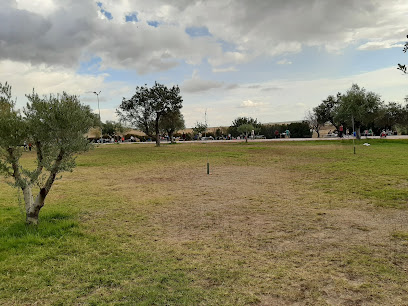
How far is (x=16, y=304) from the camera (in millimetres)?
4105

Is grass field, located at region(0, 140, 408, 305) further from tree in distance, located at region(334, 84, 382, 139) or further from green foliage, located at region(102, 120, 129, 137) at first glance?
green foliage, located at region(102, 120, 129, 137)

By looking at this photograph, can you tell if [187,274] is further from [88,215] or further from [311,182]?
[311,182]

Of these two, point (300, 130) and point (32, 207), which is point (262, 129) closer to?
point (300, 130)

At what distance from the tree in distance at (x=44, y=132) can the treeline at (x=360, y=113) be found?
23769 mm

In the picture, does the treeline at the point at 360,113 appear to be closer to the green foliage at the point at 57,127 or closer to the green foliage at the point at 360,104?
the green foliage at the point at 360,104

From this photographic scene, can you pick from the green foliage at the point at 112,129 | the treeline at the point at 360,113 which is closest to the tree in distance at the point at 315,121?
the treeline at the point at 360,113

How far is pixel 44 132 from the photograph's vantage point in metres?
6.65

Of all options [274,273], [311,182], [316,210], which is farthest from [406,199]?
[274,273]

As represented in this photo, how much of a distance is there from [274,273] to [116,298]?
248 centimetres

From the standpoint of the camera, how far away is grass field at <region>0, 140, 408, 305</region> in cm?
428

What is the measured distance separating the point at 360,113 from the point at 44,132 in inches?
1689

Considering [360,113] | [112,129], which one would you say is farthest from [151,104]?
[112,129]

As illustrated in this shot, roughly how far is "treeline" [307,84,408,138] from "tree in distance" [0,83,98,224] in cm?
2377

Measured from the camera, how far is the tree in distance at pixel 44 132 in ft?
21.2
